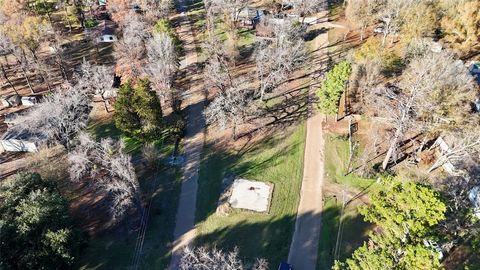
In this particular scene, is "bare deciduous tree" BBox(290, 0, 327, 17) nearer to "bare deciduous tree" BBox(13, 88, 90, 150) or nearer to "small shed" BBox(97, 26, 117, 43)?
"small shed" BBox(97, 26, 117, 43)

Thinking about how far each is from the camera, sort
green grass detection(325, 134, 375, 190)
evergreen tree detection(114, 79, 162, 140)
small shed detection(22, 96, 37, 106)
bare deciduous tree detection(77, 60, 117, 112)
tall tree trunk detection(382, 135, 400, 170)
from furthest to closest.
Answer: small shed detection(22, 96, 37, 106) → bare deciduous tree detection(77, 60, 117, 112) → evergreen tree detection(114, 79, 162, 140) → green grass detection(325, 134, 375, 190) → tall tree trunk detection(382, 135, 400, 170)

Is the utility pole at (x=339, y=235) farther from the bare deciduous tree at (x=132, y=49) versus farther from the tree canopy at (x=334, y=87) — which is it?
the bare deciduous tree at (x=132, y=49)

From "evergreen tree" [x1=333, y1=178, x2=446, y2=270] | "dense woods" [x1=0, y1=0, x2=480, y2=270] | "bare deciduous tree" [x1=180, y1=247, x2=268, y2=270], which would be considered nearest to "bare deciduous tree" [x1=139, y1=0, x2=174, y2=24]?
"dense woods" [x1=0, y1=0, x2=480, y2=270]

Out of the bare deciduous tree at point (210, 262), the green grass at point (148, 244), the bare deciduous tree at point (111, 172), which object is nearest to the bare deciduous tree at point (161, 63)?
the bare deciduous tree at point (111, 172)

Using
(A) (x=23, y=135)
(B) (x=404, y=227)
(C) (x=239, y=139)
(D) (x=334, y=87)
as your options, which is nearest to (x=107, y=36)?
(A) (x=23, y=135)

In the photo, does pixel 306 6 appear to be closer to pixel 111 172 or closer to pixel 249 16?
pixel 249 16
